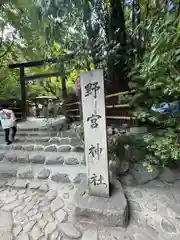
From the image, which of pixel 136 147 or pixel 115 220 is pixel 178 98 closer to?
pixel 136 147

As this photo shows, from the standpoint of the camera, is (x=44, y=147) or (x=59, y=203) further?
(x=44, y=147)

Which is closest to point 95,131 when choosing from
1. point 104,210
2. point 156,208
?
point 104,210

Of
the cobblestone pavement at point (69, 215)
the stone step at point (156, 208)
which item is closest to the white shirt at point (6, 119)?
the cobblestone pavement at point (69, 215)

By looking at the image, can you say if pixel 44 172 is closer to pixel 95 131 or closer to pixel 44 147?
pixel 44 147

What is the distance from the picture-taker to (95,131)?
210cm

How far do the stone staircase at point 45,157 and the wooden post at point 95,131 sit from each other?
0.82 meters

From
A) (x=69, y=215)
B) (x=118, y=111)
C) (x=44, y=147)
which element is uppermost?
(x=118, y=111)

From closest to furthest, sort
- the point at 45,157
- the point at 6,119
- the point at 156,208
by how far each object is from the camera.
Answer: the point at 156,208 < the point at 45,157 < the point at 6,119

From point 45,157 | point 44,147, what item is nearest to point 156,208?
point 45,157

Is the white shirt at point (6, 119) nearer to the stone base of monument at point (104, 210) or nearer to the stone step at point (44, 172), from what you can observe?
the stone step at point (44, 172)

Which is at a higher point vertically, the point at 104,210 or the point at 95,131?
the point at 95,131

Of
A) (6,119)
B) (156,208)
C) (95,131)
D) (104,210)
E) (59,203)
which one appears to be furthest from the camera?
(6,119)

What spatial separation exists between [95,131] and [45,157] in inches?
79.0

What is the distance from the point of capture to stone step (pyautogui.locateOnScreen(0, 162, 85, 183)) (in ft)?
9.78
